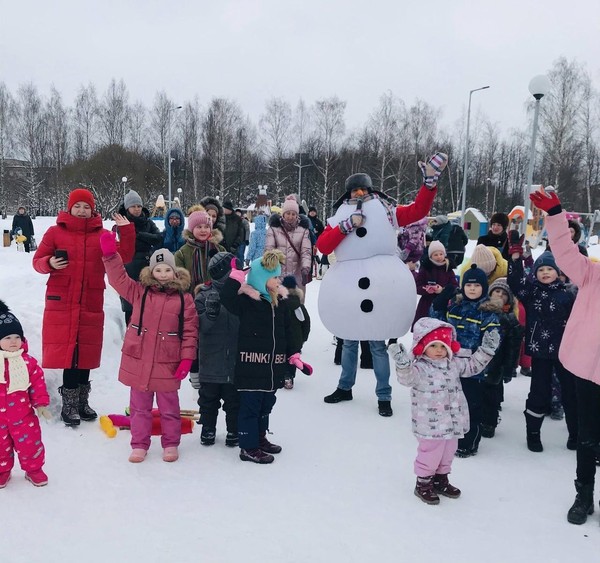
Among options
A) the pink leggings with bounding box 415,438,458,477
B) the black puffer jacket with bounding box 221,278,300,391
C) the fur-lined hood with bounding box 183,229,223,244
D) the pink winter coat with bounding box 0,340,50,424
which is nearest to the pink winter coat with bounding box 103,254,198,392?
the black puffer jacket with bounding box 221,278,300,391

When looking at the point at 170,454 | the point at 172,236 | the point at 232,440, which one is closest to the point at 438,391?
the point at 232,440

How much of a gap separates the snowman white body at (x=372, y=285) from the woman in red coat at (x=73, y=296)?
2077 mm

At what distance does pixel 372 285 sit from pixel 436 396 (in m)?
1.48

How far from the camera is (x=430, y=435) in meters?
3.38

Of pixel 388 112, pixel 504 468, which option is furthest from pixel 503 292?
pixel 388 112

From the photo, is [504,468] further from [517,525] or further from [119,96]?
[119,96]

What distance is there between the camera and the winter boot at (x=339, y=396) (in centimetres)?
521

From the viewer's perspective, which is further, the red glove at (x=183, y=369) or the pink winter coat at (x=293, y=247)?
the pink winter coat at (x=293, y=247)

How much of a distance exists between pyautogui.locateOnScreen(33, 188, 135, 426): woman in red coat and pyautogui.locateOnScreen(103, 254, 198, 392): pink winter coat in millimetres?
501

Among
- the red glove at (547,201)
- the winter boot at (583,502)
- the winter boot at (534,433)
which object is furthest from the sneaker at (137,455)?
the red glove at (547,201)

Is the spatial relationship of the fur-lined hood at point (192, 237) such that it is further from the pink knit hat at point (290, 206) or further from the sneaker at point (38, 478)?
the sneaker at point (38, 478)

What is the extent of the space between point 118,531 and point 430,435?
6.33 feet

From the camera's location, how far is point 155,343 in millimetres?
3832

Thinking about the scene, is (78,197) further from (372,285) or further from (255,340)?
(372,285)
